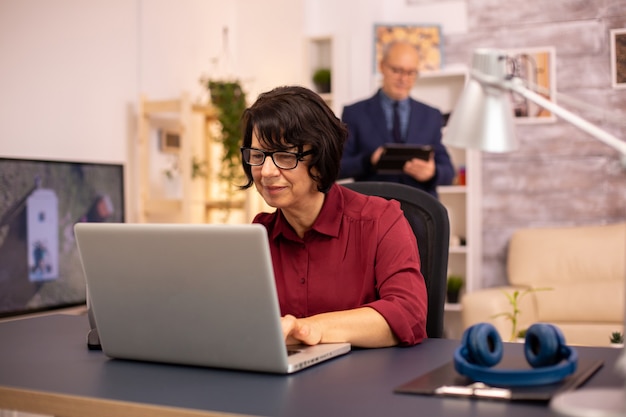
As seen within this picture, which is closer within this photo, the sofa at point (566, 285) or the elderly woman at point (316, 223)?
the elderly woman at point (316, 223)

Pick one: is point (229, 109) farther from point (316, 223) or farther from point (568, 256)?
point (316, 223)

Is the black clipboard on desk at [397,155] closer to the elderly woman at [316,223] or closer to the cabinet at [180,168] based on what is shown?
the cabinet at [180,168]

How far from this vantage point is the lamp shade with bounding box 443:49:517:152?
3.57ft

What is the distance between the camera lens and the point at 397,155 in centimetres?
401

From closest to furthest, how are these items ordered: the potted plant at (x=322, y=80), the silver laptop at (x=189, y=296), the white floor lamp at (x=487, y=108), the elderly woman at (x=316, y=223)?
the white floor lamp at (x=487, y=108)
the silver laptop at (x=189, y=296)
the elderly woman at (x=316, y=223)
the potted plant at (x=322, y=80)

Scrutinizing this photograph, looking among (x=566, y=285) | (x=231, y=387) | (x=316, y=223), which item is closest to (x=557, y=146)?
(x=566, y=285)

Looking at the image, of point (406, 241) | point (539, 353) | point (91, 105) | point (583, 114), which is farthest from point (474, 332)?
point (583, 114)

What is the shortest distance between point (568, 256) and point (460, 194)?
87 cm

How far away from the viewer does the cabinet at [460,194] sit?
213 inches

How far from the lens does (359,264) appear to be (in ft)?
6.20

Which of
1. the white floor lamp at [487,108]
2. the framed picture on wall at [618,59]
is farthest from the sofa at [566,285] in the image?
the white floor lamp at [487,108]

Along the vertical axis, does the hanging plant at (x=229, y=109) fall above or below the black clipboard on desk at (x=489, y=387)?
above

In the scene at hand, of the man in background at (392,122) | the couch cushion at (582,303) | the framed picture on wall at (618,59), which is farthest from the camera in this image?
the framed picture on wall at (618,59)

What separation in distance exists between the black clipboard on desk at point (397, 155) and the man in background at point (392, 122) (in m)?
0.09
